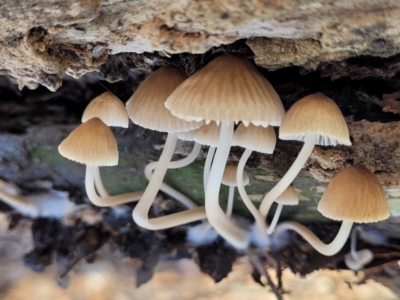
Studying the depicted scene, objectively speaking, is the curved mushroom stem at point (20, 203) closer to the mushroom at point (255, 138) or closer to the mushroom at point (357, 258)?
the mushroom at point (255, 138)

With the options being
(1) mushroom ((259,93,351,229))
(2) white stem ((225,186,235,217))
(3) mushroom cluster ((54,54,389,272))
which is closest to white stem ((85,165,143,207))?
(3) mushroom cluster ((54,54,389,272))

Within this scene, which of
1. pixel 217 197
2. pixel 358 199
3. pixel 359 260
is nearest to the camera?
pixel 358 199

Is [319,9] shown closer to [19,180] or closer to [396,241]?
[396,241]

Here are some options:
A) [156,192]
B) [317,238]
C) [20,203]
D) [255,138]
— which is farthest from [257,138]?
[20,203]

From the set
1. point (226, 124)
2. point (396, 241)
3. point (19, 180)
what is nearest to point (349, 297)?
point (396, 241)

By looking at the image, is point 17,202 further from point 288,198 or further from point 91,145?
point 288,198

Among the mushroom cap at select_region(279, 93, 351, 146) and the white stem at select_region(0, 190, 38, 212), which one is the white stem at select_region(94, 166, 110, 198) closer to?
the white stem at select_region(0, 190, 38, 212)
